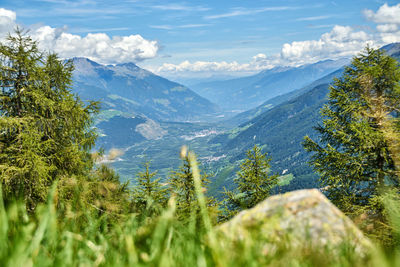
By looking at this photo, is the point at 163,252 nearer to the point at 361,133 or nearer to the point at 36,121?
the point at 36,121

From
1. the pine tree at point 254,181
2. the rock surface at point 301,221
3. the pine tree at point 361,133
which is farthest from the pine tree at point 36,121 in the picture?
the pine tree at point 361,133

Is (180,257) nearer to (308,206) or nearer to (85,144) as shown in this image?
(308,206)

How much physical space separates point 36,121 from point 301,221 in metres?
12.2

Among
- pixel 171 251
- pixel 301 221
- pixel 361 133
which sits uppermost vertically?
pixel 171 251

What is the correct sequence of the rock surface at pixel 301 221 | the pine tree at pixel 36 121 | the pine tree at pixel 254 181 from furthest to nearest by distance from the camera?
the pine tree at pixel 254 181 → the pine tree at pixel 36 121 → the rock surface at pixel 301 221

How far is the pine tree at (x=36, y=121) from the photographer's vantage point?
10461 mm

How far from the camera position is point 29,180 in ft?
34.0

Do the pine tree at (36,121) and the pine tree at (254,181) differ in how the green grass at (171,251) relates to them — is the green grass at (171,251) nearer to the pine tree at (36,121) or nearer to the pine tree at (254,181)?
the pine tree at (36,121)

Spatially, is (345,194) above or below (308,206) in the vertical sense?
below

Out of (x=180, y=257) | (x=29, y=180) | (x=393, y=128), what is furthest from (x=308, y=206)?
(x=393, y=128)

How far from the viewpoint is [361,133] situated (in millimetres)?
12867

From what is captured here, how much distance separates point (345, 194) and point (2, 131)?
15.5 metres

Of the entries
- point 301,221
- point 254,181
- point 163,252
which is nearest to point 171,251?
point 163,252

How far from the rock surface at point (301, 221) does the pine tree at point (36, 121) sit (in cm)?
873
